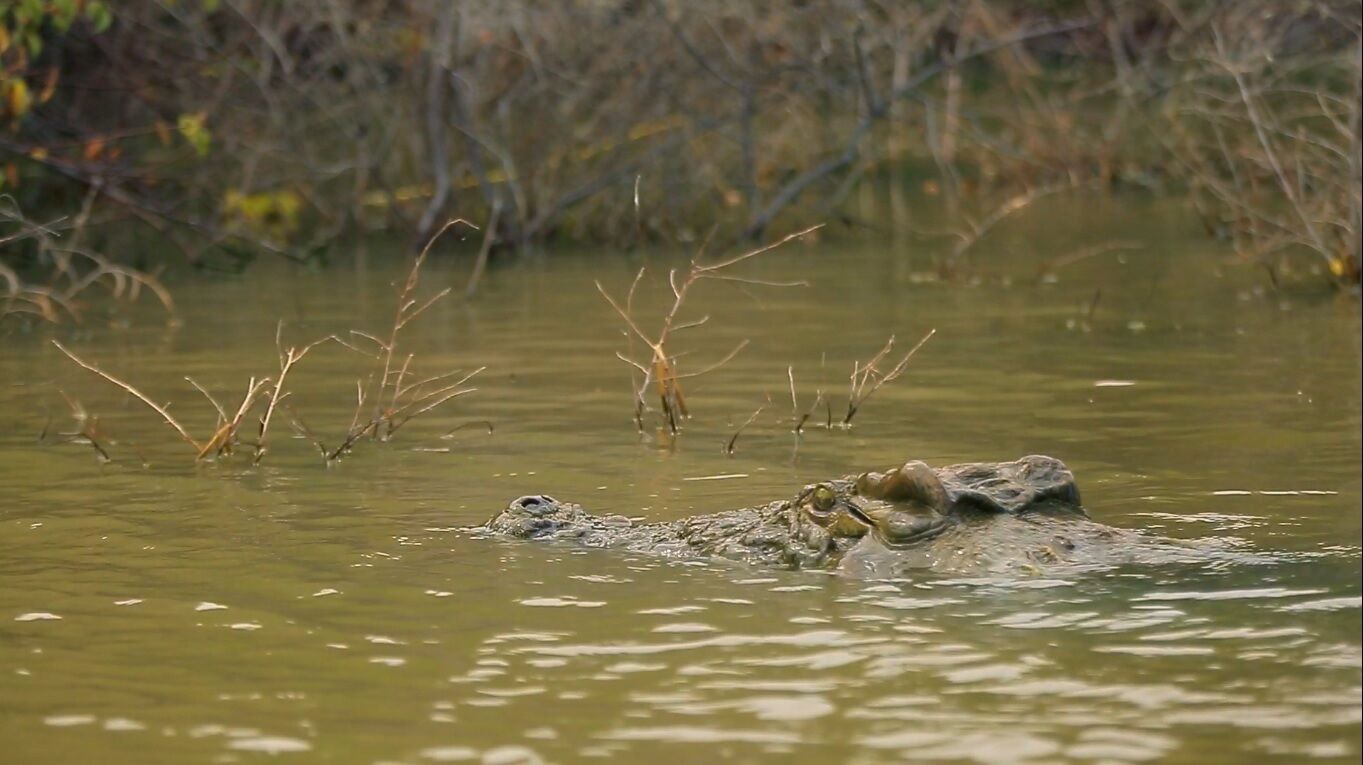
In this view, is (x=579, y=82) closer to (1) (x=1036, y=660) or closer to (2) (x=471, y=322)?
(2) (x=471, y=322)

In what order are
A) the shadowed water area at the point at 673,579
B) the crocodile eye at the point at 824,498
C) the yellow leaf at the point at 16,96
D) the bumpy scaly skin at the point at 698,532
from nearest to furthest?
the shadowed water area at the point at 673,579
the crocodile eye at the point at 824,498
the bumpy scaly skin at the point at 698,532
the yellow leaf at the point at 16,96

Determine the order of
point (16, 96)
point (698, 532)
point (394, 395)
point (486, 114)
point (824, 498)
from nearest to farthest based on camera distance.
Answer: point (824, 498), point (698, 532), point (394, 395), point (16, 96), point (486, 114)

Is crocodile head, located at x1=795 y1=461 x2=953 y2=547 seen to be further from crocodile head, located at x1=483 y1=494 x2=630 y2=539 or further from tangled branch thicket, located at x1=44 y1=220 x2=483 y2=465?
tangled branch thicket, located at x1=44 y1=220 x2=483 y2=465

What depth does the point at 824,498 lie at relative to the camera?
6.64 m

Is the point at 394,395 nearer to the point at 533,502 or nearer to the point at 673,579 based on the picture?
the point at 533,502

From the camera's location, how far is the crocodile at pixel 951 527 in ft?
21.1

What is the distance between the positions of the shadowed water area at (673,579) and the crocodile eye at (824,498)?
237 mm

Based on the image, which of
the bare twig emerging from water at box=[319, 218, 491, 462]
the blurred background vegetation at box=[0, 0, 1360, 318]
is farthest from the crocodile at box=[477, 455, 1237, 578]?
the blurred background vegetation at box=[0, 0, 1360, 318]

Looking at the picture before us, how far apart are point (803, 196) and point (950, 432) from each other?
14.6 metres

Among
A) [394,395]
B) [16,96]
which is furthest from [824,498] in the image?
[16,96]

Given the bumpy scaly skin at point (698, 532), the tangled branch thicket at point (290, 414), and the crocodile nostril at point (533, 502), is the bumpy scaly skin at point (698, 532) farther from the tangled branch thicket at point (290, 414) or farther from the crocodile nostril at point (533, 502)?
the tangled branch thicket at point (290, 414)

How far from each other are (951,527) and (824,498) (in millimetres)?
402

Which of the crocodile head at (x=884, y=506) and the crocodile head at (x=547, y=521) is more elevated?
the crocodile head at (x=884, y=506)

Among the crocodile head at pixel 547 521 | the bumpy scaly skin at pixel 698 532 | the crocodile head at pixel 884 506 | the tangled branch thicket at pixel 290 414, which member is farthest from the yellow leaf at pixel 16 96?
the crocodile head at pixel 884 506
